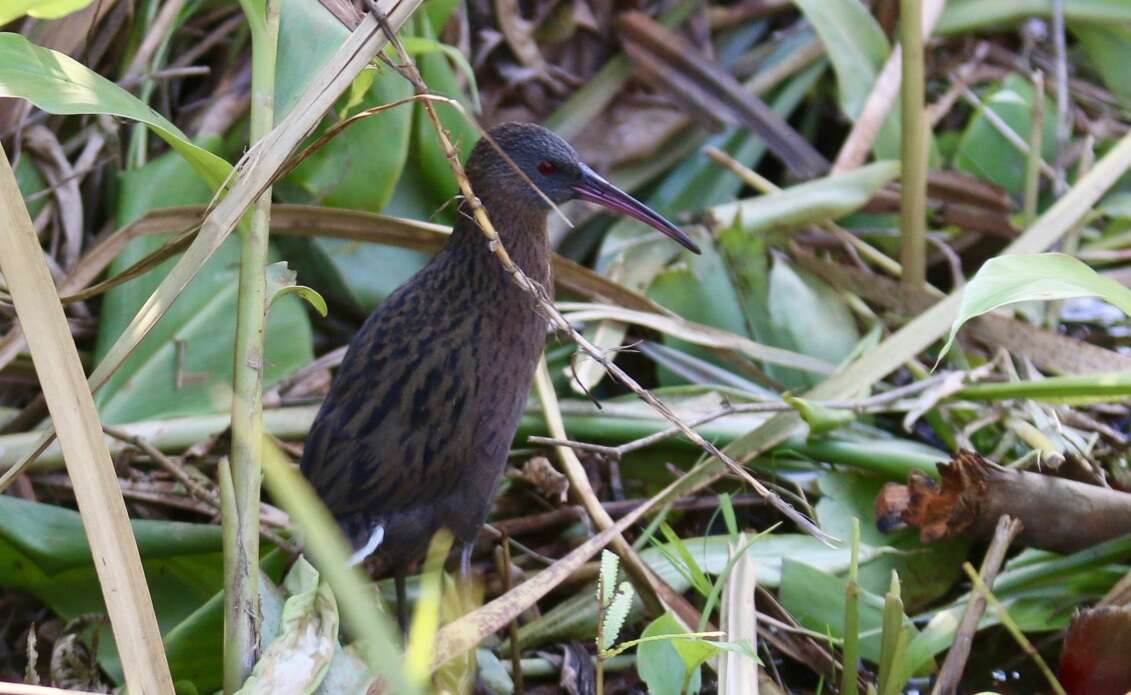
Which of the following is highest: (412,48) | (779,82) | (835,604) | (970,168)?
(412,48)

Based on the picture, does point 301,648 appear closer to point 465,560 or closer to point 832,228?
point 465,560

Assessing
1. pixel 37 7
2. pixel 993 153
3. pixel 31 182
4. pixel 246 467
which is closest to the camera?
pixel 37 7

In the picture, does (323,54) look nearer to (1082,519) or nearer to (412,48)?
(412,48)

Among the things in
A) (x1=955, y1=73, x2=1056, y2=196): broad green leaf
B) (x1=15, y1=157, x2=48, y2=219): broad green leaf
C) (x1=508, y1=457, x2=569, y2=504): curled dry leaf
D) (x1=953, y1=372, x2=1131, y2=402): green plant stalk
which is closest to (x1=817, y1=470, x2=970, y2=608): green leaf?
(x1=953, y1=372, x2=1131, y2=402): green plant stalk

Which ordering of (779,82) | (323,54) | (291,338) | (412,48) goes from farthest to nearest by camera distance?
1. (779,82)
2. (291,338)
3. (412,48)
4. (323,54)

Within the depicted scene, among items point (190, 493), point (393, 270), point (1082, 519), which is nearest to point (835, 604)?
point (1082, 519)

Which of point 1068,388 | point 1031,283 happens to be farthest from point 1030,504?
point 1031,283

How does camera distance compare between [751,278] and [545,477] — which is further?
[751,278]

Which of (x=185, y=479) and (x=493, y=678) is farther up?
(x=185, y=479)
